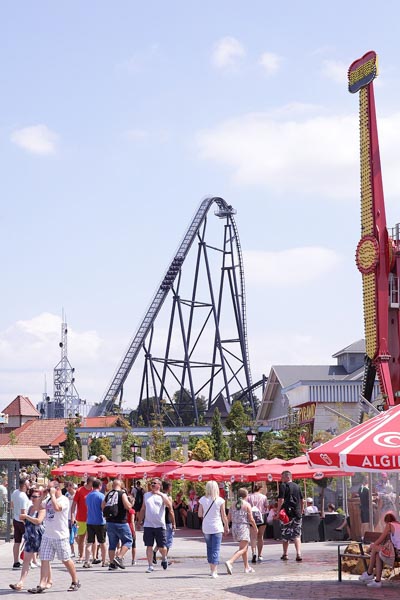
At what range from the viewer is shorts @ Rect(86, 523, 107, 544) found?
55.9 ft

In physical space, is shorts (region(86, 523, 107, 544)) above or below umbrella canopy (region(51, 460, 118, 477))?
below

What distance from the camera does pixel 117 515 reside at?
54.3ft

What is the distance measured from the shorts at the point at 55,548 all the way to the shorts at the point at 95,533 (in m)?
3.18

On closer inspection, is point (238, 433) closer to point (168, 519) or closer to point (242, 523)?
point (168, 519)

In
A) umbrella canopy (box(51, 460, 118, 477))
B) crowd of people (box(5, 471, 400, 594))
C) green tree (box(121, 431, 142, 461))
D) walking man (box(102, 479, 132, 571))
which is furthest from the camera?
green tree (box(121, 431, 142, 461))

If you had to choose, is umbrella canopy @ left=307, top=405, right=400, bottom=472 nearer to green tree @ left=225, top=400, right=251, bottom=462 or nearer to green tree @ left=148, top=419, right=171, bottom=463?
green tree @ left=148, top=419, right=171, bottom=463

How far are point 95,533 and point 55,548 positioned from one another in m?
3.46

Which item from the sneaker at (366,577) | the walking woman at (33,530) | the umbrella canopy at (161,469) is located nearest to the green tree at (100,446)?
the umbrella canopy at (161,469)

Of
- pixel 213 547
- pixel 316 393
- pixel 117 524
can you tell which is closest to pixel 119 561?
pixel 117 524

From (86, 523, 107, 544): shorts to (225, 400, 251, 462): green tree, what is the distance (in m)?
30.8

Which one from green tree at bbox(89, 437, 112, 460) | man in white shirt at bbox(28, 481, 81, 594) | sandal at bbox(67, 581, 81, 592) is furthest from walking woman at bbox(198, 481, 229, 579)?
green tree at bbox(89, 437, 112, 460)

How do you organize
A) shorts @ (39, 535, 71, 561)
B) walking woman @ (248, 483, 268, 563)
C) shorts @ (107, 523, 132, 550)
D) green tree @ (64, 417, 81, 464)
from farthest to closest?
green tree @ (64, 417, 81, 464) < walking woman @ (248, 483, 268, 563) < shorts @ (107, 523, 132, 550) < shorts @ (39, 535, 71, 561)

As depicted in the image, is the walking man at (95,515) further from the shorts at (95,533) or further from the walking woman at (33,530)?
the walking woman at (33,530)

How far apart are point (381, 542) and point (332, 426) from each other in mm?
35725
